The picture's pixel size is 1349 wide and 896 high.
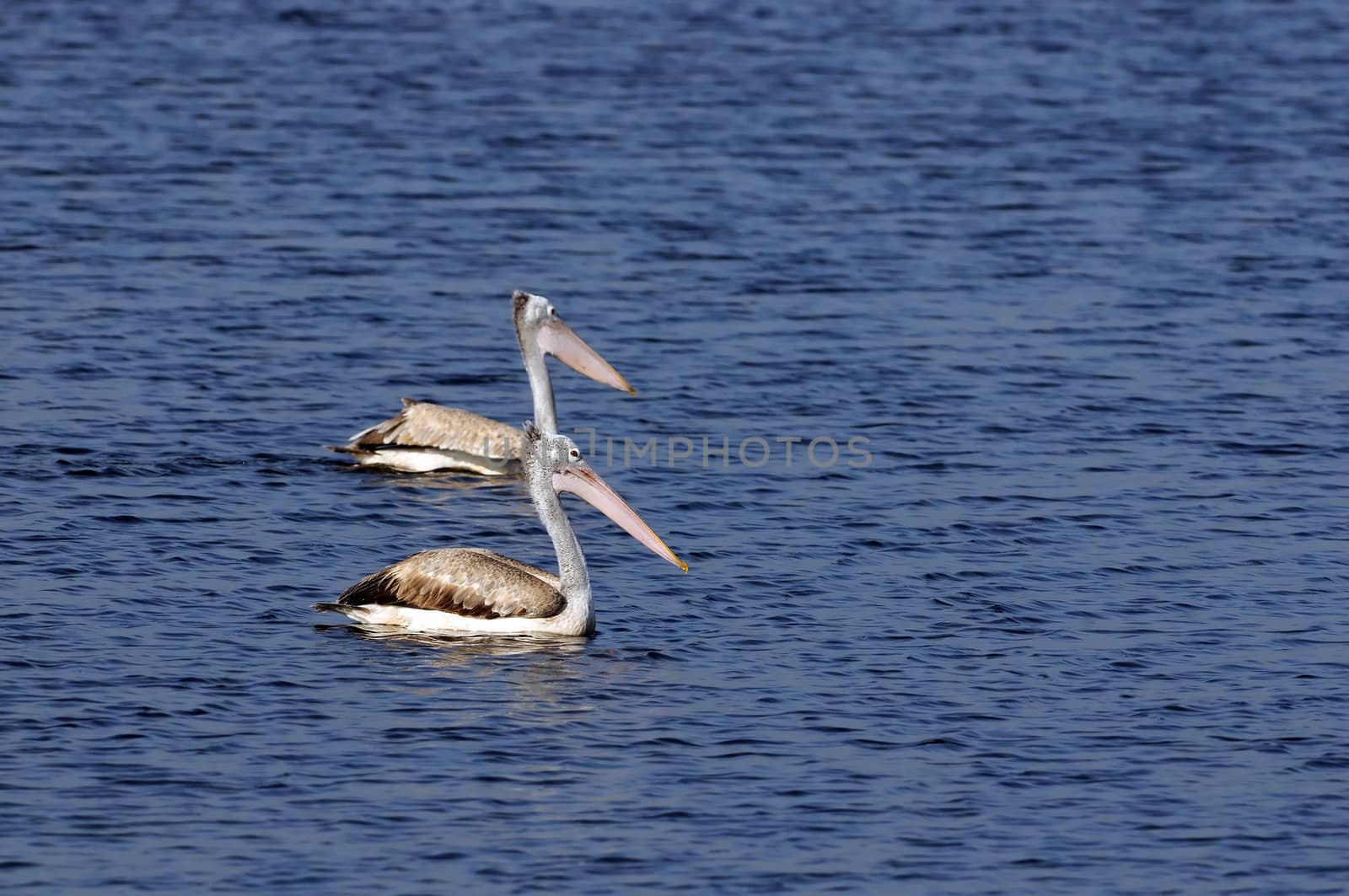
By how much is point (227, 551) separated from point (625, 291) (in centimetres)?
841

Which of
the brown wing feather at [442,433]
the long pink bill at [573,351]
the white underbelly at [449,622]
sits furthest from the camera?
the long pink bill at [573,351]

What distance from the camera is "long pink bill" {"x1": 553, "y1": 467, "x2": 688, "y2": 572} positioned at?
14078mm

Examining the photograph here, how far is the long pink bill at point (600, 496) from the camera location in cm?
1408

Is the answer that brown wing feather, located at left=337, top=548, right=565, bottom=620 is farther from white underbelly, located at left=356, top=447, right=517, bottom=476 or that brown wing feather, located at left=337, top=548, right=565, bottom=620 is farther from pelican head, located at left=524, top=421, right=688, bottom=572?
white underbelly, located at left=356, top=447, right=517, bottom=476

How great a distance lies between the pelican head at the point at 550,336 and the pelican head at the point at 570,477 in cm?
393

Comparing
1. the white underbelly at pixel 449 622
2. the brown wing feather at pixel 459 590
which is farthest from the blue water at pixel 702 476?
the brown wing feather at pixel 459 590

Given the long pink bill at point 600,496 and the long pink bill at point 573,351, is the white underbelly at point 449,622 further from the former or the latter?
the long pink bill at point 573,351

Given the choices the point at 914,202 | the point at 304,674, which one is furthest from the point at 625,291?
Answer: the point at 304,674

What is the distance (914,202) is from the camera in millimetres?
26922

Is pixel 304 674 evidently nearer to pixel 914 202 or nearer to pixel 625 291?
pixel 625 291

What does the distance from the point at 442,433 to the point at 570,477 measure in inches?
138

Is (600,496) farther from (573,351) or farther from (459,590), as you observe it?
(573,351)

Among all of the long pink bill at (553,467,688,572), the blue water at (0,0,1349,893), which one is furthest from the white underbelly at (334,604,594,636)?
the long pink bill at (553,467,688,572)

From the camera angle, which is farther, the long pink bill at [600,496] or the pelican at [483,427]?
the pelican at [483,427]
